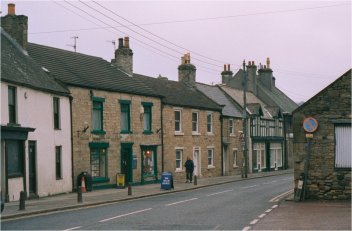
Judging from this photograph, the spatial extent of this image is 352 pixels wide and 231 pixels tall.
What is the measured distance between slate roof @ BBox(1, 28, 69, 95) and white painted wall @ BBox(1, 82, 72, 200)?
13.7 inches

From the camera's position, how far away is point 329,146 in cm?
2355

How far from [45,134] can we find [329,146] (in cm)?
Answer: 1419

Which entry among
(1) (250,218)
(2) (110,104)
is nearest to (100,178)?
(2) (110,104)

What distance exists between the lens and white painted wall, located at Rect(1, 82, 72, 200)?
27.5 m

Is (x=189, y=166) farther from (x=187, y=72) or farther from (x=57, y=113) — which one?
(x=187, y=72)

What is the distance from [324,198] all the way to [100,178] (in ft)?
51.1

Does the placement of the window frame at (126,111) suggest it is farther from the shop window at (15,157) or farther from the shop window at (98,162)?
the shop window at (15,157)

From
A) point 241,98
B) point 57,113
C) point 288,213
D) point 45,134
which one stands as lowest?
point 288,213

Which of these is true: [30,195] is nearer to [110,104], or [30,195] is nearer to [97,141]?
[97,141]

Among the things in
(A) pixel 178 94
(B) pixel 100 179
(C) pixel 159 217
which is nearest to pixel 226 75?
(A) pixel 178 94

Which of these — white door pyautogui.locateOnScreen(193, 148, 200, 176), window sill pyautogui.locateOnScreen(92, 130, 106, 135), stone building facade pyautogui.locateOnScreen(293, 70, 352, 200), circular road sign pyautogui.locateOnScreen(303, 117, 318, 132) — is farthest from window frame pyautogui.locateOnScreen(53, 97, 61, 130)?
white door pyautogui.locateOnScreen(193, 148, 200, 176)

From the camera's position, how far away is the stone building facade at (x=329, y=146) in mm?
23234

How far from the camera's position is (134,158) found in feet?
127

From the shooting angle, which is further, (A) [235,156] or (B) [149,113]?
(A) [235,156]
